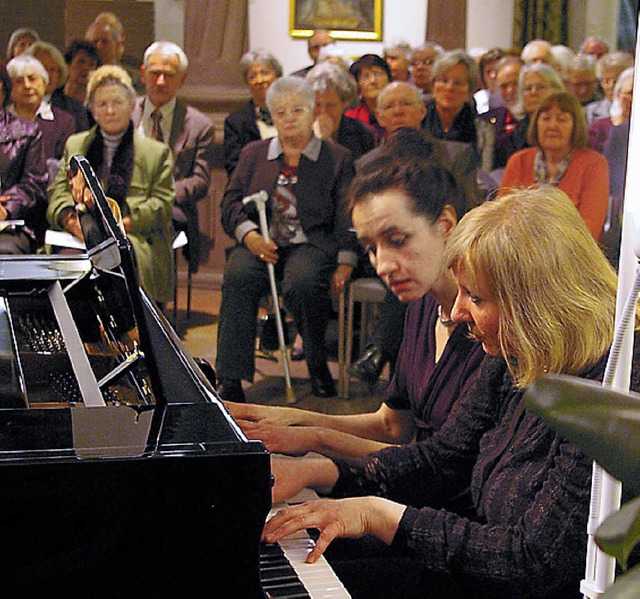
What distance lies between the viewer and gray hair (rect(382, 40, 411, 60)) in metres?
4.83

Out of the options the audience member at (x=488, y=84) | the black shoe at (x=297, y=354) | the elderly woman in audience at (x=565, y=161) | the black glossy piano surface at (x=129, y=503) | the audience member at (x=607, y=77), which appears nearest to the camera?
the black glossy piano surface at (x=129, y=503)

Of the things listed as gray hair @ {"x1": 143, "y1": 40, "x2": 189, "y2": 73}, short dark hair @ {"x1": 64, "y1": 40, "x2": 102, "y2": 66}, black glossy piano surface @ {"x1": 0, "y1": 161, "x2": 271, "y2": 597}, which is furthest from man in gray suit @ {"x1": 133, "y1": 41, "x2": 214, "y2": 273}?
black glossy piano surface @ {"x1": 0, "y1": 161, "x2": 271, "y2": 597}

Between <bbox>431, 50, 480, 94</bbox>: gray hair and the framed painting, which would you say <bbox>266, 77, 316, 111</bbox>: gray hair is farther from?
<bbox>431, 50, 480, 94</bbox>: gray hair

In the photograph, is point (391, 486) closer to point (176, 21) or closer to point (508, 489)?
point (508, 489)

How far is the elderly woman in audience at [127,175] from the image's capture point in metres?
4.61

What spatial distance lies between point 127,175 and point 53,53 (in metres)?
0.77

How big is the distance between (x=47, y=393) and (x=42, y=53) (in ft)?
11.2

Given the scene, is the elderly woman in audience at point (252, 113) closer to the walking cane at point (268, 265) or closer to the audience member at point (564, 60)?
the walking cane at point (268, 265)

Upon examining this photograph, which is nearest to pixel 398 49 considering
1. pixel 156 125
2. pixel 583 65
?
pixel 583 65

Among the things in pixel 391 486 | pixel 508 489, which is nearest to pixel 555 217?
pixel 508 489

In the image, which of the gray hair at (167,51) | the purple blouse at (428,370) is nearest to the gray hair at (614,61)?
the gray hair at (167,51)

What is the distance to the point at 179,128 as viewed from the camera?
16.0 feet

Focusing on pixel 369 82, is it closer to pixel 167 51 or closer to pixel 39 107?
pixel 167 51

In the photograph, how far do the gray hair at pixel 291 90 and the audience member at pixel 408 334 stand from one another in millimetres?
2213
